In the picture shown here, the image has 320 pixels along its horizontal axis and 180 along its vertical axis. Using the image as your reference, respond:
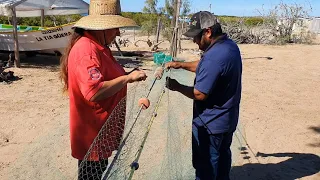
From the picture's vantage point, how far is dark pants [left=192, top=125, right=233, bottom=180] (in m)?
2.55

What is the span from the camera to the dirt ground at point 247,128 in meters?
3.60

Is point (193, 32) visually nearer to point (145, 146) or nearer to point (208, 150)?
point (208, 150)

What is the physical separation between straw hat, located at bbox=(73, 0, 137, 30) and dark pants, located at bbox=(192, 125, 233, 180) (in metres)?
1.02

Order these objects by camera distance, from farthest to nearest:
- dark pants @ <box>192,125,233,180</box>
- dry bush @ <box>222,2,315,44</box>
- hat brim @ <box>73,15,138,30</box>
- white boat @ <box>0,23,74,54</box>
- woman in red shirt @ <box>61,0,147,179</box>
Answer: dry bush @ <box>222,2,315,44</box>, white boat @ <box>0,23,74,54</box>, dark pants @ <box>192,125,233,180</box>, hat brim @ <box>73,15,138,30</box>, woman in red shirt @ <box>61,0,147,179</box>

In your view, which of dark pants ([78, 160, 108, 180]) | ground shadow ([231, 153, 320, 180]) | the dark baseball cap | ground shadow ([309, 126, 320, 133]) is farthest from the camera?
ground shadow ([309, 126, 320, 133])

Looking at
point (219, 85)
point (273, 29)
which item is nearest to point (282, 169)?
point (219, 85)

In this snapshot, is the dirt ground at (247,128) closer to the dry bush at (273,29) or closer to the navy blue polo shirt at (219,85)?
the navy blue polo shirt at (219,85)

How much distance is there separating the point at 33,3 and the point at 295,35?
13.8 m

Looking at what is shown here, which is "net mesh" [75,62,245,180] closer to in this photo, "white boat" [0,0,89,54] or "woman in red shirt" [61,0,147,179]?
"woman in red shirt" [61,0,147,179]

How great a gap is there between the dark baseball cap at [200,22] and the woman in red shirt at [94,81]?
20.6 inches

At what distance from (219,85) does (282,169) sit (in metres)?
1.84

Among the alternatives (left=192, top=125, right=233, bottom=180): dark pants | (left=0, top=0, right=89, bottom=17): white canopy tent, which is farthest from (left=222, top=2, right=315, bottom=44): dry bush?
(left=192, top=125, right=233, bottom=180): dark pants

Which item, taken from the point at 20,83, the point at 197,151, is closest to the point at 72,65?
the point at 197,151

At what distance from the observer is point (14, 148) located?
398cm
